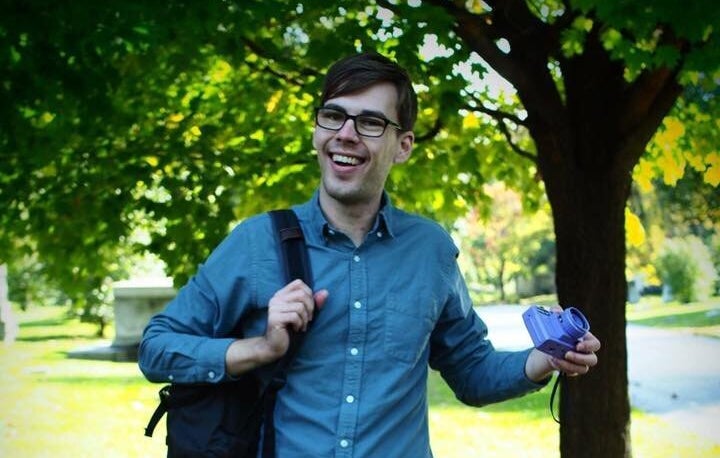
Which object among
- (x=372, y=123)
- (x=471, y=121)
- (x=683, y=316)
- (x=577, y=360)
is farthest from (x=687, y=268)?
(x=372, y=123)

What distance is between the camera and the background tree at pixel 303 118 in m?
4.10

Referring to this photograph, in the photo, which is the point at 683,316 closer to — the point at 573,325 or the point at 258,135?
the point at 258,135

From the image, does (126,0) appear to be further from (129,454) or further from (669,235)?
(669,235)

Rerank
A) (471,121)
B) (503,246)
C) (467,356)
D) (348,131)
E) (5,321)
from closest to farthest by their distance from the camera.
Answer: (348,131), (467,356), (471,121), (5,321), (503,246)

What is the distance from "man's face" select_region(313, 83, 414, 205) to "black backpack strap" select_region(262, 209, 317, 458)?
5.0 inches

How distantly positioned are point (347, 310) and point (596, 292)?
9.66 ft

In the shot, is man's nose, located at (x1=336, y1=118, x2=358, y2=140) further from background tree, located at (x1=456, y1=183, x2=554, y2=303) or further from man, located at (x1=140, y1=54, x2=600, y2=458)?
background tree, located at (x1=456, y1=183, x2=554, y2=303)

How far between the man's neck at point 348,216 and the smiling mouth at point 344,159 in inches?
3.7

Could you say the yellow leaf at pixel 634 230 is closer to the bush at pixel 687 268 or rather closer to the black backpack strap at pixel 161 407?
the black backpack strap at pixel 161 407

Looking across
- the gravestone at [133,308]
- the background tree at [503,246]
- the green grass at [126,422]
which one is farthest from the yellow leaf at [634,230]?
the background tree at [503,246]

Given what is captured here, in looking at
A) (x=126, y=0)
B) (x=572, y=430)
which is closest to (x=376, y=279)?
(x=126, y=0)

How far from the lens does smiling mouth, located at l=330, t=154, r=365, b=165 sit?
194 cm

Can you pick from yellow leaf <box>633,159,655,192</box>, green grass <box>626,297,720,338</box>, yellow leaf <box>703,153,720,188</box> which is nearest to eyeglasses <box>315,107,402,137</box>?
yellow leaf <box>703,153,720,188</box>

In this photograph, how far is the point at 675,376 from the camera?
38.0 ft
